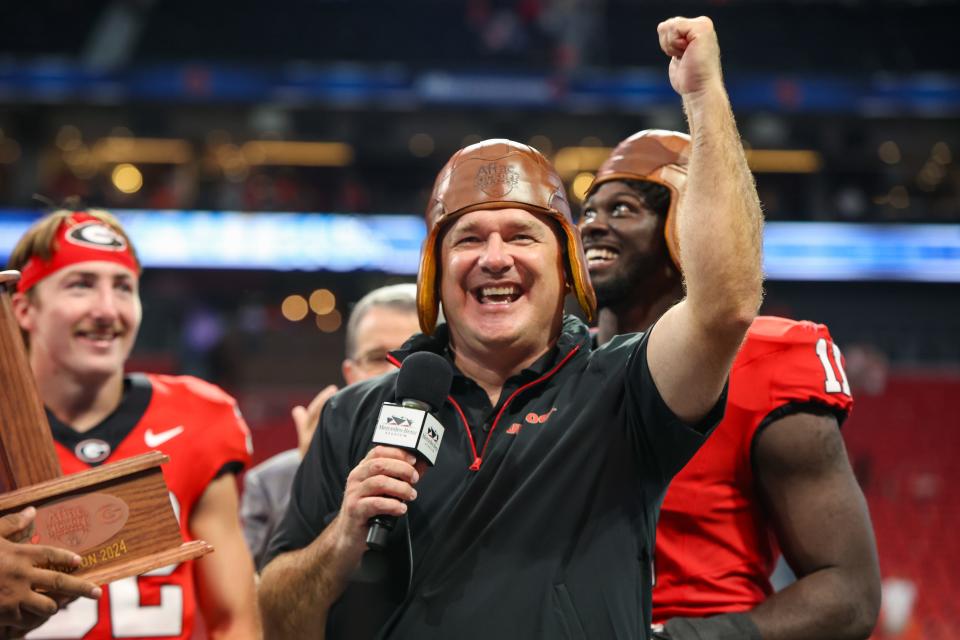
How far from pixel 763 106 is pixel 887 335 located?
13.3 ft

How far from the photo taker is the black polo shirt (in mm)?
1700

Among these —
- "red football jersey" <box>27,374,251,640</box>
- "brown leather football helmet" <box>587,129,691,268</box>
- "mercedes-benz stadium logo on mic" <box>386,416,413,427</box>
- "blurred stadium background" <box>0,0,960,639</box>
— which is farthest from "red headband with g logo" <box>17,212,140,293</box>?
"blurred stadium background" <box>0,0,960,639</box>

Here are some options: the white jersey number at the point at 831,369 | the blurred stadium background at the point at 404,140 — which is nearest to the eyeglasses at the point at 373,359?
the white jersey number at the point at 831,369

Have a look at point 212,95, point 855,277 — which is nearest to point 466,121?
point 212,95

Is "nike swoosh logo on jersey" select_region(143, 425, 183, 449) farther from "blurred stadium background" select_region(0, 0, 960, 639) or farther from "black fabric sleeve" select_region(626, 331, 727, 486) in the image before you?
"blurred stadium background" select_region(0, 0, 960, 639)

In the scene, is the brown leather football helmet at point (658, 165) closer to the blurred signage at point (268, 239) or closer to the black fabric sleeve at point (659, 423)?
the black fabric sleeve at point (659, 423)

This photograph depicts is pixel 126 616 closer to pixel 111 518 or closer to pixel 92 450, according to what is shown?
pixel 92 450

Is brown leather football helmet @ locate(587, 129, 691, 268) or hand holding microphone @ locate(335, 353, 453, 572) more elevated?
brown leather football helmet @ locate(587, 129, 691, 268)

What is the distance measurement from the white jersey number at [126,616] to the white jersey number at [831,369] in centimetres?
151

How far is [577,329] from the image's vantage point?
2000mm

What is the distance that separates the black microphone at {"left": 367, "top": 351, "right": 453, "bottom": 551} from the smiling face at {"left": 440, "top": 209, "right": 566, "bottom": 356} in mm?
202

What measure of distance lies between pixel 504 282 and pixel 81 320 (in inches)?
50.8

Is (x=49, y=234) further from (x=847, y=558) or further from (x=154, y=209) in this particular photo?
(x=154, y=209)

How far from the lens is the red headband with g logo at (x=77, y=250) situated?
2688mm
